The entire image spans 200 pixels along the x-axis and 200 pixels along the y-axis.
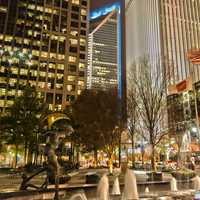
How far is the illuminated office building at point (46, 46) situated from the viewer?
80.9 meters

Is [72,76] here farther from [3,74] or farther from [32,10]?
[32,10]

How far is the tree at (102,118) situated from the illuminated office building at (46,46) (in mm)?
44850

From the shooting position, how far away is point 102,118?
3181 cm

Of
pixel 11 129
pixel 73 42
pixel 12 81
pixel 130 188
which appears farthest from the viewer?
pixel 73 42

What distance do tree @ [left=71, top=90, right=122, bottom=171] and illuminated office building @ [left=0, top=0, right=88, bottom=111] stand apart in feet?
147

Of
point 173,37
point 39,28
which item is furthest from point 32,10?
point 173,37

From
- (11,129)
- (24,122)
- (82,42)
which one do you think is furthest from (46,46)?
(24,122)

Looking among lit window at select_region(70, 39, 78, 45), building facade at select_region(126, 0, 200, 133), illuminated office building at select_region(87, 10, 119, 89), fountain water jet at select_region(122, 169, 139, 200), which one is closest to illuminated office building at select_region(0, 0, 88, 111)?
lit window at select_region(70, 39, 78, 45)

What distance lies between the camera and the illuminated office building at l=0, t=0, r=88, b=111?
265ft

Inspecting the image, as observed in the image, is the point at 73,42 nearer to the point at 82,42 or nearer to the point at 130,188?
the point at 82,42

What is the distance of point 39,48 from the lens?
86.6 meters

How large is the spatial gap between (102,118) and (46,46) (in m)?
63.2

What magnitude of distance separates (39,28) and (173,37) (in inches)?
2815

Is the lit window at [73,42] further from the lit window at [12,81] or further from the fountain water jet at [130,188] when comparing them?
the fountain water jet at [130,188]
